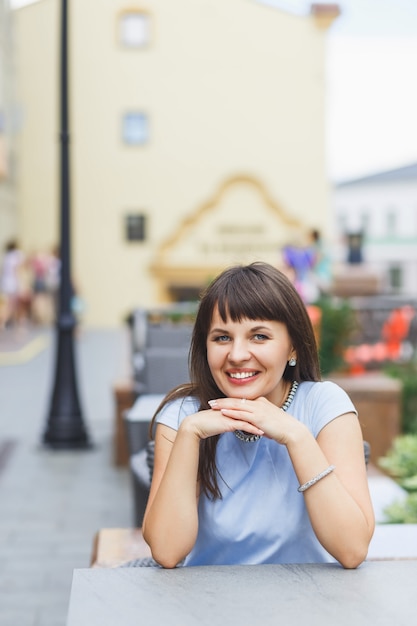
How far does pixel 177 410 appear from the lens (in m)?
2.71

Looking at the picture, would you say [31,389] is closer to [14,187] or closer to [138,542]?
[138,542]

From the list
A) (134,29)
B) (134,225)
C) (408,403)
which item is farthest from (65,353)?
(134,29)

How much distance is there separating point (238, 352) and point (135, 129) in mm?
31806

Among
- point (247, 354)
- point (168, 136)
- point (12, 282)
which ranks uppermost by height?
point (168, 136)

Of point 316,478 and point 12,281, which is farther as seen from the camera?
point 12,281

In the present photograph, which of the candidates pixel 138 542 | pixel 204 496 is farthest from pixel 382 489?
pixel 204 496

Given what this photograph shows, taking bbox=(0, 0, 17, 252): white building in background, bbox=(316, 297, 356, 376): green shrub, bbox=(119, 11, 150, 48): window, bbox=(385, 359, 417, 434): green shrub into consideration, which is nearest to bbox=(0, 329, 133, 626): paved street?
bbox=(316, 297, 356, 376): green shrub

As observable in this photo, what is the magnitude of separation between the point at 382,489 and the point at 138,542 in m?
1.09

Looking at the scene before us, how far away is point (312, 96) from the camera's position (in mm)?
33812

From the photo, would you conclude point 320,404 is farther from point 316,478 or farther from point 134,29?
point 134,29

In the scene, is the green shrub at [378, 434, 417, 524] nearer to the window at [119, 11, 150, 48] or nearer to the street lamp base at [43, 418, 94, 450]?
the street lamp base at [43, 418, 94, 450]

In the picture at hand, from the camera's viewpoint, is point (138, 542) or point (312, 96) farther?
point (312, 96)

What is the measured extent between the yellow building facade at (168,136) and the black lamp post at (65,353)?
2339 cm

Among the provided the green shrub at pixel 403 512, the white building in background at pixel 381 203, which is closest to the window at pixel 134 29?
the green shrub at pixel 403 512
